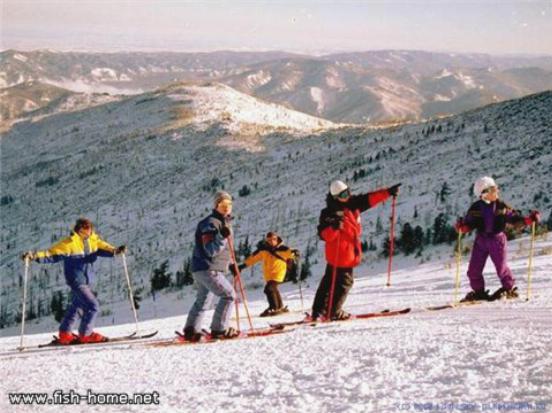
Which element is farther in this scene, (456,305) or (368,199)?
(456,305)

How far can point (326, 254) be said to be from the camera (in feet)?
28.0

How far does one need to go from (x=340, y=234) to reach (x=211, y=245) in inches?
70.1

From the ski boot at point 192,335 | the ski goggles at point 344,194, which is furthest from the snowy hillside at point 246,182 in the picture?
the ski boot at point 192,335

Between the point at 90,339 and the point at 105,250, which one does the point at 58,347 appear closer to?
the point at 90,339

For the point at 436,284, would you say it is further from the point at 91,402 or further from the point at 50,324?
the point at 50,324

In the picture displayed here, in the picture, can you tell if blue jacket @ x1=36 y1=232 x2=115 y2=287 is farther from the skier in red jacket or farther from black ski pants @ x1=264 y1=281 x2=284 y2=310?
black ski pants @ x1=264 y1=281 x2=284 y2=310

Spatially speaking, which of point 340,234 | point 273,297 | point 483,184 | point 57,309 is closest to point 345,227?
point 340,234

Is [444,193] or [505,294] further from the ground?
[444,193]

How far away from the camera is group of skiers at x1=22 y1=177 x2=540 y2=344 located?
7652mm

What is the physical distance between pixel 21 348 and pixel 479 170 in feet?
73.5

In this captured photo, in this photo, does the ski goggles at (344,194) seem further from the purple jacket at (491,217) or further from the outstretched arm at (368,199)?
the purple jacket at (491,217)

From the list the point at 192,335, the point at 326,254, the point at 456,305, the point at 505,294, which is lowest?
the point at 192,335

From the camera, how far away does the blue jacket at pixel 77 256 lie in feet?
28.7

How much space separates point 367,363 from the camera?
18.1 feet
